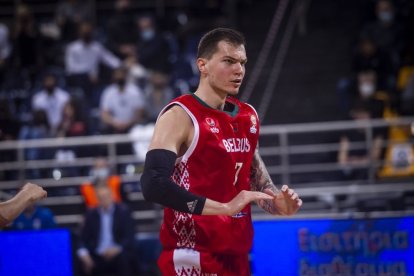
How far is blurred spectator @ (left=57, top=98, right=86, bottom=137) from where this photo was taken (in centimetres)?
1357

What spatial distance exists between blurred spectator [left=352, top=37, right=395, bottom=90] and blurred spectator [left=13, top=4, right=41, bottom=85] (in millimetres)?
6760

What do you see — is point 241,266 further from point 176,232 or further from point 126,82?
point 126,82

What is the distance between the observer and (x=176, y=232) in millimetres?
5527

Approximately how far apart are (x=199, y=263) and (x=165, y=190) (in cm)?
Result: 67

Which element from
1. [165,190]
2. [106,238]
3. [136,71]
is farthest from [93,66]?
[165,190]

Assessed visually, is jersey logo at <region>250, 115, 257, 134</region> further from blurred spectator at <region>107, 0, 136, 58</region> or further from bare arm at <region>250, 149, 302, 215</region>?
blurred spectator at <region>107, 0, 136, 58</region>

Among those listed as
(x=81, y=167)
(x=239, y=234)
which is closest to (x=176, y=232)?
(x=239, y=234)

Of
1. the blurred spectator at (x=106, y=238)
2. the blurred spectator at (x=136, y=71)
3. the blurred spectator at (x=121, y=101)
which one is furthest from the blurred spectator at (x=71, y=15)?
the blurred spectator at (x=106, y=238)

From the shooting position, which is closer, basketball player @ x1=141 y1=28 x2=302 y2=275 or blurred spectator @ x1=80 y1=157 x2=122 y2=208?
basketball player @ x1=141 y1=28 x2=302 y2=275

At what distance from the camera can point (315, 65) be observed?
1544cm

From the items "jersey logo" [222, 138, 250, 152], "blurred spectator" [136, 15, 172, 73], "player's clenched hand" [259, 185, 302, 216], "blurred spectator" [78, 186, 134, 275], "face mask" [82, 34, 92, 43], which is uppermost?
"face mask" [82, 34, 92, 43]

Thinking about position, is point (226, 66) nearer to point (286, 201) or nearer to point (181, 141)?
point (181, 141)

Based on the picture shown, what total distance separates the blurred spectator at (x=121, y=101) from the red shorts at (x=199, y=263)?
334 inches

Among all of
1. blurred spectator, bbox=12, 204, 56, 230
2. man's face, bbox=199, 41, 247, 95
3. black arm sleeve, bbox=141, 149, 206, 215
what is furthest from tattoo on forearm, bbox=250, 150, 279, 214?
blurred spectator, bbox=12, 204, 56, 230
